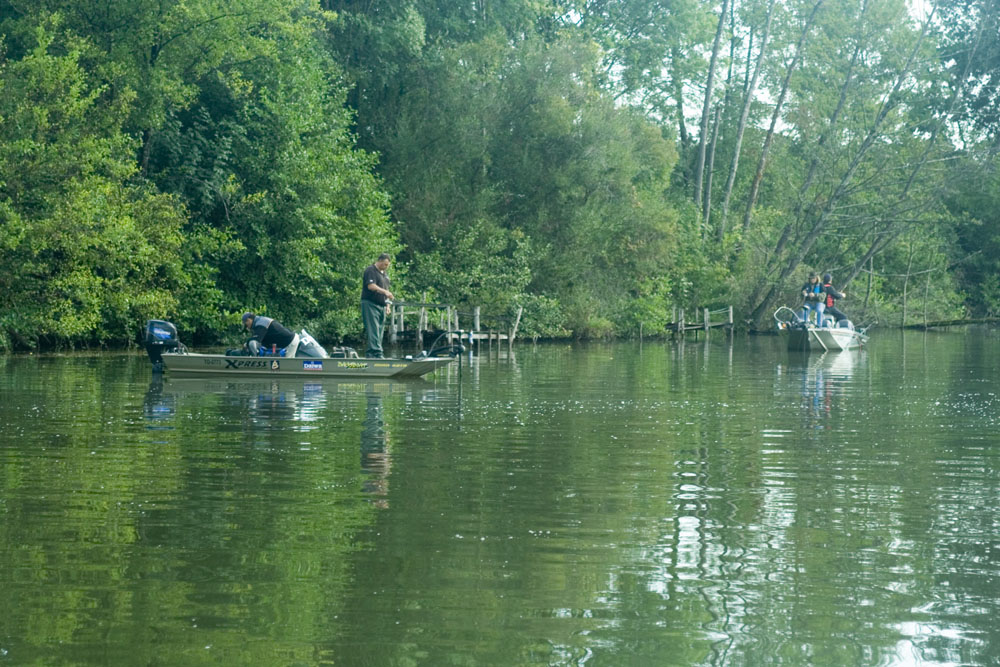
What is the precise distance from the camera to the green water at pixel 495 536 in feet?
21.2

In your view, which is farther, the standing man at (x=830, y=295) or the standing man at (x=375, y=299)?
the standing man at (x=830, y=295)

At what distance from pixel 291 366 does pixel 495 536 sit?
15.8 meters

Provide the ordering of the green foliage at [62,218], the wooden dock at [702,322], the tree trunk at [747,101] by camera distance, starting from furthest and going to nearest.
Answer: the tree trunk at [747,101] < the wooden dock at [702,322] < the green foliage at [62,218]

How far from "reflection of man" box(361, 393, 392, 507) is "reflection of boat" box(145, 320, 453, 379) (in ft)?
18.6

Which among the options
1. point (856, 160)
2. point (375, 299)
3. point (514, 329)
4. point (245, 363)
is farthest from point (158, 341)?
point (856, 160)

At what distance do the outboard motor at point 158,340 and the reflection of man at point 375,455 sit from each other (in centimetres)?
771

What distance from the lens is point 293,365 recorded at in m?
24.3

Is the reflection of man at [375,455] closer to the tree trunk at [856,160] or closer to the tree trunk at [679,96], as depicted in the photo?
the tree trunk at [856,160]

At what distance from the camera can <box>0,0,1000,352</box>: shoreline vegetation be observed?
34.8 metres

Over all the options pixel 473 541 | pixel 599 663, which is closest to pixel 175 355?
pixel 473 541

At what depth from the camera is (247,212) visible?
41.2 meters

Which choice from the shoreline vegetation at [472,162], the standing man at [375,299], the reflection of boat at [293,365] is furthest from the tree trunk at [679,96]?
the reflection of boat at [293,365]

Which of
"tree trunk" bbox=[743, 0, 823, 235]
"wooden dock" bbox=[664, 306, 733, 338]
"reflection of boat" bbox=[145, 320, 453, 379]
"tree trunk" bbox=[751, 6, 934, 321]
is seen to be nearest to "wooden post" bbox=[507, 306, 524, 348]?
"wooden dock" bbox=[664, 306, 733, 338]

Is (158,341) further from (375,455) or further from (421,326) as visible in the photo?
(421,326)
